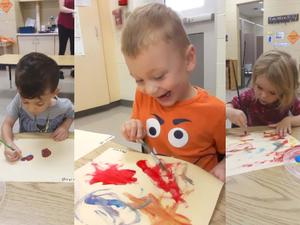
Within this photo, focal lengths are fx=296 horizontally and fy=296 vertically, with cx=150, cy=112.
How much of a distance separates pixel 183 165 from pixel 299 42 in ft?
1.15

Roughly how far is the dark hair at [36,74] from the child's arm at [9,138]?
0.31ft

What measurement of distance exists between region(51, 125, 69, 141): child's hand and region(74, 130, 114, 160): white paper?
7 cm

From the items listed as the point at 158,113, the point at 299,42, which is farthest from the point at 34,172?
the point at 299,42

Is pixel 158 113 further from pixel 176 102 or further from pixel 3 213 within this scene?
pixel 3 213

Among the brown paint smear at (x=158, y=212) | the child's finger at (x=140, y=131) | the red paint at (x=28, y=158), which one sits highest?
the child's finger at (x=140, y=131)

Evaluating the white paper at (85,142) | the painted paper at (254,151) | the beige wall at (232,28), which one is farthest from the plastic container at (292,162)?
the white paper at (85,142)

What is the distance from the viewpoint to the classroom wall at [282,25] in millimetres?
516

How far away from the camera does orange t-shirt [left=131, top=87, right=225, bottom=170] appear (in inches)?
19.3

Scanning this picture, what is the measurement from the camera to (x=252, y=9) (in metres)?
0.49

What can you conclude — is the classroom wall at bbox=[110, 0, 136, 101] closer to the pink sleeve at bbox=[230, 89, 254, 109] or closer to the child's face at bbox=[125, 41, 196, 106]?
the child's face at bbox=[125, 41, 196, 106]

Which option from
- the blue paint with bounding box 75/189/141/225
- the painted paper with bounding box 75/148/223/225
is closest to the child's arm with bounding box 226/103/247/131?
the painted paper with bounding box 75/148/223/225

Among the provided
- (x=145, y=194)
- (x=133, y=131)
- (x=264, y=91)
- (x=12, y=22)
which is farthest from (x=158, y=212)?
(x=12, y=22)

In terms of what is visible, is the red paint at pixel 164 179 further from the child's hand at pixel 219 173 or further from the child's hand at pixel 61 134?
the child's hand at pixel 61 134

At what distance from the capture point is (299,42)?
573 mm
